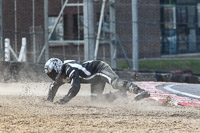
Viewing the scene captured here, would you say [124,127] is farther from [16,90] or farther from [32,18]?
[32,18]

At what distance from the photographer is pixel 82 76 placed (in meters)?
9.77

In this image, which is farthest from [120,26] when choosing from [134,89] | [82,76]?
[134,89]

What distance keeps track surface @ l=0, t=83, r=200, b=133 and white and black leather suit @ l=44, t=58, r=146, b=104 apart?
0.86 ft

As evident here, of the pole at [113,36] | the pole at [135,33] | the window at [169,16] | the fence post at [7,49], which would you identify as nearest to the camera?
the fence post at [7,49]

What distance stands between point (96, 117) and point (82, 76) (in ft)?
6.80

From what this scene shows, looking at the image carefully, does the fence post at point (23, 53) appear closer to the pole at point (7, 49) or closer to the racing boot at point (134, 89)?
the pole at point (7, 49)

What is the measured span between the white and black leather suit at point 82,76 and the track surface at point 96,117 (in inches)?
10.3

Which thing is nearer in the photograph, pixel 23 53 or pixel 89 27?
pixel 89 27

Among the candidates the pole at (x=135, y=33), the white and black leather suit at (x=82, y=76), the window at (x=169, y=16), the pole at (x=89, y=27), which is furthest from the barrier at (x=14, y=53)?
the window at (x=169, y=16)

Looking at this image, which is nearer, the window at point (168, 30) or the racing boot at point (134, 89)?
the racing boot at point (134, 89)

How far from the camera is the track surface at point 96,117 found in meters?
6.92

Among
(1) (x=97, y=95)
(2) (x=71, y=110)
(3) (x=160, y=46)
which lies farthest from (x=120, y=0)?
(2) (x=71, y=110)

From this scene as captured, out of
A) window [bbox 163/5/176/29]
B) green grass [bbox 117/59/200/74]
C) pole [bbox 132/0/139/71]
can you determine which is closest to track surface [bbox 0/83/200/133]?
pole [bbox 132/0/139/71]

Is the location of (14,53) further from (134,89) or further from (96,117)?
(96,117)
